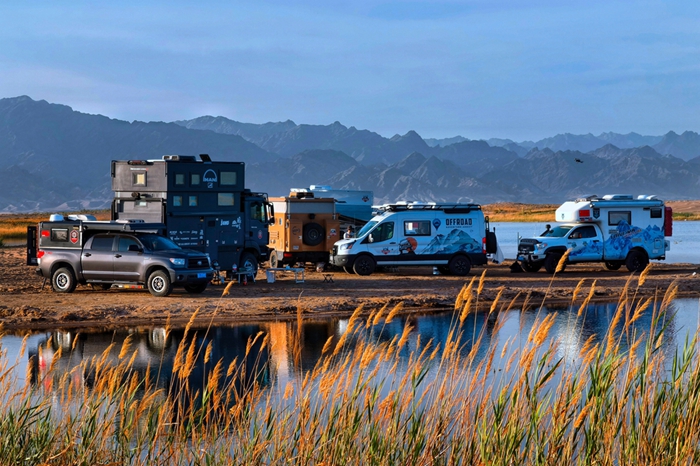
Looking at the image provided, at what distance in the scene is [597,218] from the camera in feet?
A: 97.7

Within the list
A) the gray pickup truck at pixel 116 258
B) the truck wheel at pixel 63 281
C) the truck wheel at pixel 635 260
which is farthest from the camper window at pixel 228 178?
the truck wheel at pixel 635 260

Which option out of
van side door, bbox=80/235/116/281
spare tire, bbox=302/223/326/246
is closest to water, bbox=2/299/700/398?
van side door, bbox=80/235/116/281

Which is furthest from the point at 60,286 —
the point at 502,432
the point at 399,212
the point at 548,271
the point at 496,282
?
Answer: the point at 502,432

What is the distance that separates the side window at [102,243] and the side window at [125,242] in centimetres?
28

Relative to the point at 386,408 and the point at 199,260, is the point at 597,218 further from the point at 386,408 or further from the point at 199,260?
the point at 386,408

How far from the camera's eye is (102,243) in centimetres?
2186

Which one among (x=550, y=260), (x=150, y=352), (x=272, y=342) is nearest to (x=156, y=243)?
(x=272, y=342)

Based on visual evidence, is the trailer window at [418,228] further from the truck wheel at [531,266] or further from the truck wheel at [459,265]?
the truck wheel at [531,266]

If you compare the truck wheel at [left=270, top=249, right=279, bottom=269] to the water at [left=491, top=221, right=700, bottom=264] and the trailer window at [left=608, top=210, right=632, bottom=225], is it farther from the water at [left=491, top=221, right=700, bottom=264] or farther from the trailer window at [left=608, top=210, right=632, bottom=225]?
the water at [left=491, top=221, right=700, bottom=264]

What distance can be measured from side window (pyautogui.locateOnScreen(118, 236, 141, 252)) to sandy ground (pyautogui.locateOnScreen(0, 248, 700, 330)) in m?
A: 1.20

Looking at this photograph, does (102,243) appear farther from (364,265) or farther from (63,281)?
(364,265)

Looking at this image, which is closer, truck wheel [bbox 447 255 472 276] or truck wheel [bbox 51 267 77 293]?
truck wheel [bbox 51 267 77 293]

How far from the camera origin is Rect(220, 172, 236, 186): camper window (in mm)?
24906

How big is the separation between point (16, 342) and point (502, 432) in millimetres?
11509
